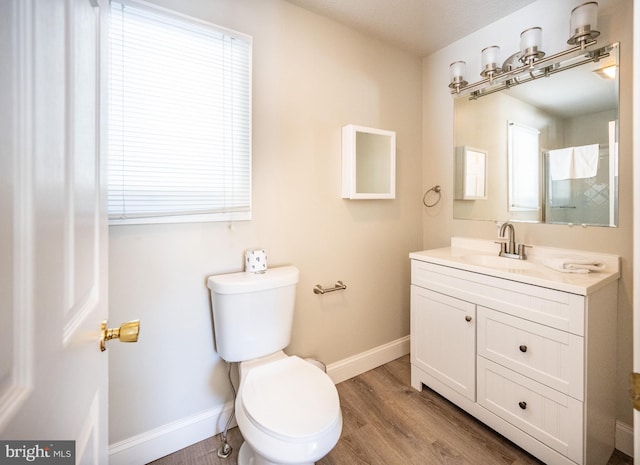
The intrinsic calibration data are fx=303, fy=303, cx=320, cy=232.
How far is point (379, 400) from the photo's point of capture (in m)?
1.88

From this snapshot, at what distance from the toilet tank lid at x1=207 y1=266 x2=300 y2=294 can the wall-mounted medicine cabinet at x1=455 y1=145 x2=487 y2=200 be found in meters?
1.39

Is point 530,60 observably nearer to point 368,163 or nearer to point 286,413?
point 368,163

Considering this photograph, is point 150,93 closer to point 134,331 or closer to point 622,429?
point 134,331

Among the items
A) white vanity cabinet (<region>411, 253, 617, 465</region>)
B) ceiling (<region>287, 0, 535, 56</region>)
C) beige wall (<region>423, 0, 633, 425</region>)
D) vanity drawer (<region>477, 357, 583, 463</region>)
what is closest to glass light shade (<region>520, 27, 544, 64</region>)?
beige wall (<region>423, 0, 633, 425</region>)

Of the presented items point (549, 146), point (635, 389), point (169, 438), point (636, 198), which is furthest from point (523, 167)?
point (169, 438)

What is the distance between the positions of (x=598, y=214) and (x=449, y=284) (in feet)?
2.70

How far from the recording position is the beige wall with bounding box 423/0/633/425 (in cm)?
148

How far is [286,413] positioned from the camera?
1.13 m

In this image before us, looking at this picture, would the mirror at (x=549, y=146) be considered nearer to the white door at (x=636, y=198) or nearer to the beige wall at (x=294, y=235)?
the beige wall at (x=294, y=235)

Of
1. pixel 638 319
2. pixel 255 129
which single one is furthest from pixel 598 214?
pixel 255 129

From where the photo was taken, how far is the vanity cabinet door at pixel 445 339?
5.42ft

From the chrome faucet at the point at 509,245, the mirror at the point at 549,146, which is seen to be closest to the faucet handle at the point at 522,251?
the chrome faucet at the point at 509,245

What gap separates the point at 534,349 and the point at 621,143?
3.62 ft

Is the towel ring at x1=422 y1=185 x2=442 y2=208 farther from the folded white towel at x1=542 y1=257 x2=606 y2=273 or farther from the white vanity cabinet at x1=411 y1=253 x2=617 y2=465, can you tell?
the folded white towel at x1=542 y1=257 x2=606 y2=273
